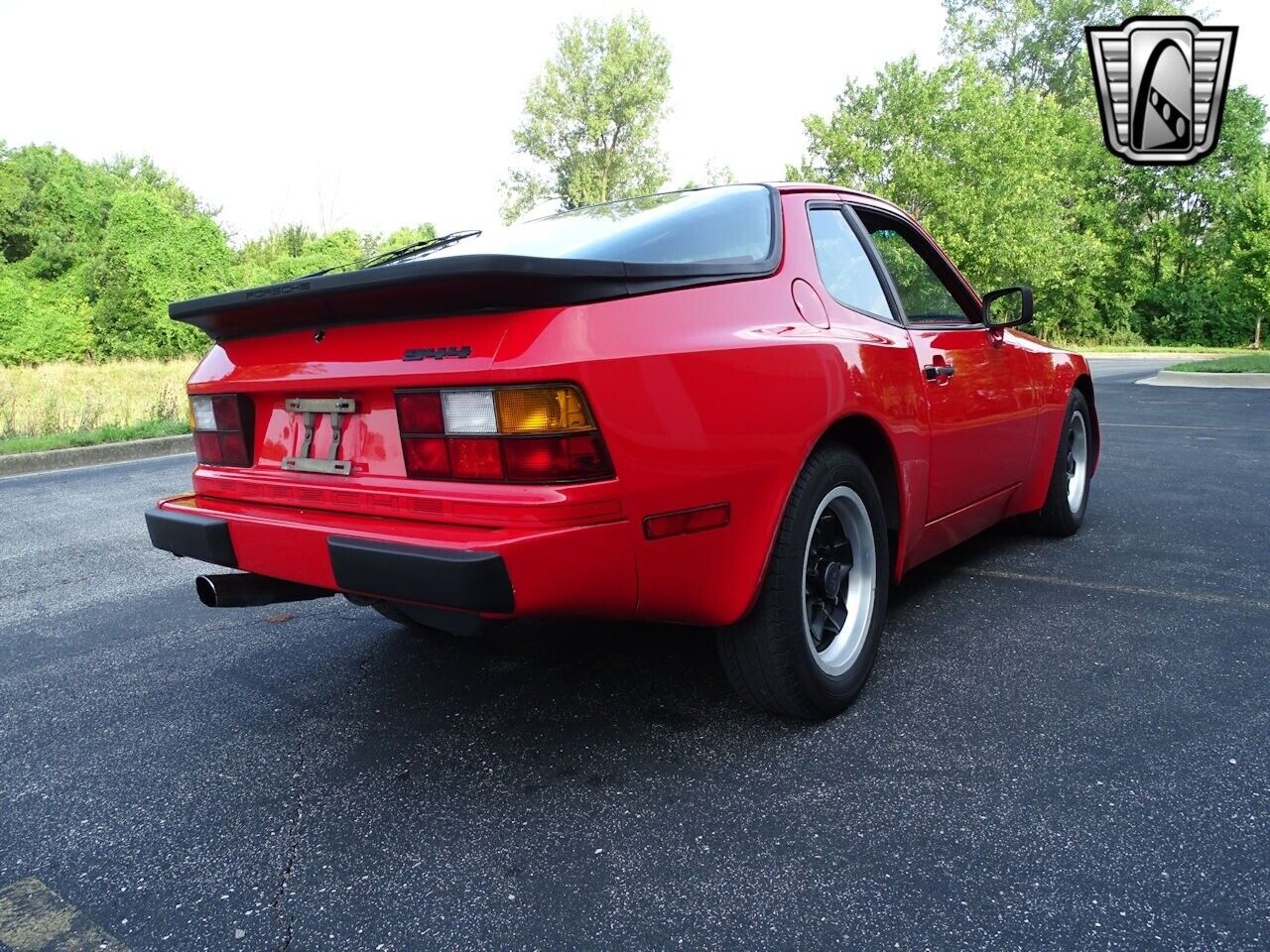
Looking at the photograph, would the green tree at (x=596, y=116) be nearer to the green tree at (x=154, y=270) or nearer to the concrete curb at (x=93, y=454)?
the green tree at (x=154, y=270)

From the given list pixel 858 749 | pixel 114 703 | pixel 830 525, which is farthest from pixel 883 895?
pixel 114 703

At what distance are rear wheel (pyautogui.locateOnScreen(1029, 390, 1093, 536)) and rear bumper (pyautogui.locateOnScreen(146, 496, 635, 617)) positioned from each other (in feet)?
10.1

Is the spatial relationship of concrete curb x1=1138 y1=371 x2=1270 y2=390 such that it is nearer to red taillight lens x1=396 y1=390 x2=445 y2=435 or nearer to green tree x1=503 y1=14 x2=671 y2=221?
red taillight lens x1=396 y1=390 x2=445 y2=435

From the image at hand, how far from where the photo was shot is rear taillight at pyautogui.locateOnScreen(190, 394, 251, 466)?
2510 mm

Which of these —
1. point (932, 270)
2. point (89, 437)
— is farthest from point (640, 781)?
point (89, 437)

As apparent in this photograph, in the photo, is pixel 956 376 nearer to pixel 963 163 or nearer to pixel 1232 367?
pixel 1232 367

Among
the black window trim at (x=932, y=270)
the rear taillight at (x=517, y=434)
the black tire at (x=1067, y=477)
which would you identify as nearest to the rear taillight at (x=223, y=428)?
the rear taillight at (x=517, y=434)

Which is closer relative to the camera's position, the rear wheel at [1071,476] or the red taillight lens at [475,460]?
the red taillight lens at [475,460]

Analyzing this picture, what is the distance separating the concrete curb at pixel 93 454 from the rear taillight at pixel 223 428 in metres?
6.42

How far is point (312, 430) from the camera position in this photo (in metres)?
2.32

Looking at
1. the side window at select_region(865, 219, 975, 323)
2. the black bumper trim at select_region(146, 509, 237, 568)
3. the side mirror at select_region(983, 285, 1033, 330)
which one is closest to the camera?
the black bumper trim at select_region(146, 509, 237, 568)

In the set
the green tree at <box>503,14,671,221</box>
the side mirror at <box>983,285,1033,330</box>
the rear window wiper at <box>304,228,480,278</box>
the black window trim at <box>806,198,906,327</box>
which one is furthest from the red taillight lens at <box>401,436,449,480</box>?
the green tree at <box>503,14,671,221</box>

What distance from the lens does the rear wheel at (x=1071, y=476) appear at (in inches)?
170

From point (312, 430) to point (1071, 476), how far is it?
12.3 ft
